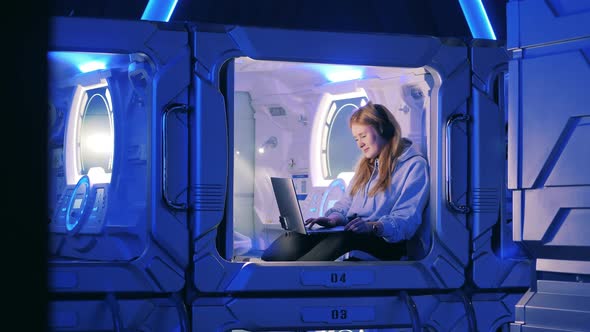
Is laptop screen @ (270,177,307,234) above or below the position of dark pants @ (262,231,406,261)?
above

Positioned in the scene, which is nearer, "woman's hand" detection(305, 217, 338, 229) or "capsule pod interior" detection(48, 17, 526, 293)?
"capsule pod interior" detection(48, 17, 526, 293)

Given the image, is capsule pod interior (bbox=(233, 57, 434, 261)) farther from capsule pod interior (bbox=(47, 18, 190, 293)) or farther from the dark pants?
capsule pod interior (bbox=(47, 18, 190, 293))

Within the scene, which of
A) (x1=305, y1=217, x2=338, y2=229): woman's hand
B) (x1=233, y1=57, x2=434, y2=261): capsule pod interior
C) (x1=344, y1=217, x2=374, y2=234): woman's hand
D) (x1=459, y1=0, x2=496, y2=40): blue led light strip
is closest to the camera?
(x1=344, y1=217, x2=374, y2=234): woman's hand

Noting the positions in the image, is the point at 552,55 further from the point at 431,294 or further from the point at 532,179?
the point at 431,294

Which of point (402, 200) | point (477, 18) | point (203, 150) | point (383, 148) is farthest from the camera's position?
point (477, 18)

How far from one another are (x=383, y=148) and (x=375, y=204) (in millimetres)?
352

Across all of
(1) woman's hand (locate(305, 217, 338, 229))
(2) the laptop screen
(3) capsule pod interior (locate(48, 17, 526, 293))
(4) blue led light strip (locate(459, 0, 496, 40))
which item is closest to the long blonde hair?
(3) capsule pod interior (locate(48, 17, 526, 293))

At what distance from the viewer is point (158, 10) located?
486 centimetres

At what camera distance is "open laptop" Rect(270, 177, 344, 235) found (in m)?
4.57

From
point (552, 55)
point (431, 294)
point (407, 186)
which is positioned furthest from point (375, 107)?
point (552, 55)

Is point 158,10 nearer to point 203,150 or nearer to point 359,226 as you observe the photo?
point 203,150

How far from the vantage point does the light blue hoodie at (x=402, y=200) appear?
4.57 meters

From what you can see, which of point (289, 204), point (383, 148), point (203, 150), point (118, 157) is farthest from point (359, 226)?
point (118, 157)

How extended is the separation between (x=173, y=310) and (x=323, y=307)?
0.77 meters
